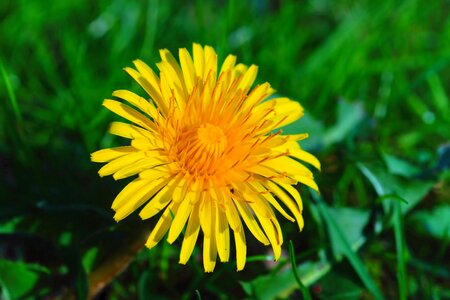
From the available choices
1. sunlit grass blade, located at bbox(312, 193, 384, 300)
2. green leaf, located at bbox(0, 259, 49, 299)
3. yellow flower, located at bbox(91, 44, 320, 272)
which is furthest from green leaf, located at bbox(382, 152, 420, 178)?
green leaf, located at bbox(0, 259, 49, 299)

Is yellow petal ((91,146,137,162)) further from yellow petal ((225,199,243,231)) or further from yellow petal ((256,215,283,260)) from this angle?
yellow petal ((256,215,283,260))

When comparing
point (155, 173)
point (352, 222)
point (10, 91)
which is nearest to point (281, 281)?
point (352, 222)

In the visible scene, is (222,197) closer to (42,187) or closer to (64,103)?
(42,187)

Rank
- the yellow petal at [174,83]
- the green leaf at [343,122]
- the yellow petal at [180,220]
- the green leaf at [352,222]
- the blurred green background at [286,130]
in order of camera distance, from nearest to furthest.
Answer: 1. the yellow petal at [180,220]
2. the yellow petal at [174,83]
3. the blurred green background at [286,130]
4. the green leaf at [352,222]
5. the green leaf at [343,122]

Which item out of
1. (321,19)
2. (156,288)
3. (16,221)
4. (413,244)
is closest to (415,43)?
(321,19)

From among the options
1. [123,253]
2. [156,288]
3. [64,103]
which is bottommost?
[156,288]

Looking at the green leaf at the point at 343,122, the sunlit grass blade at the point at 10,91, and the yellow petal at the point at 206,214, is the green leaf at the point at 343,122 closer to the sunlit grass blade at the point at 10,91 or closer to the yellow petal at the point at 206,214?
the yellow petal at the point at 206,214

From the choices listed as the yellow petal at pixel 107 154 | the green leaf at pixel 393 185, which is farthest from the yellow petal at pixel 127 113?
the green leaf at pixel 393 185
